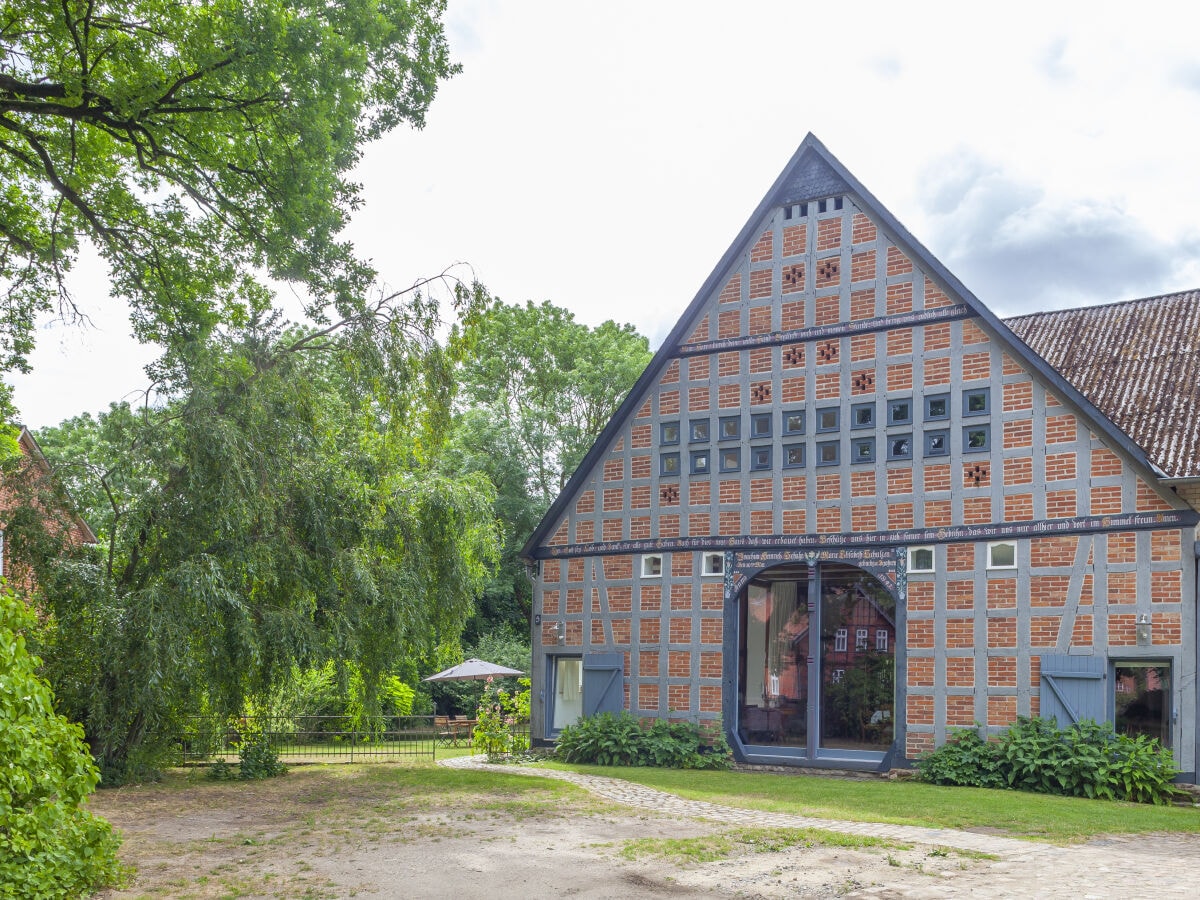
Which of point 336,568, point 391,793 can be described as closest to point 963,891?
point 391,793

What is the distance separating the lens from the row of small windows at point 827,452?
1683 centimetres

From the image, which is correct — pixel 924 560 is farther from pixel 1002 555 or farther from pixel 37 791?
pixel 37 791

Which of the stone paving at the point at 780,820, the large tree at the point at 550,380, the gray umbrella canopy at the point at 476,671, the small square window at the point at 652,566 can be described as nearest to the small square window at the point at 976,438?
the small square window at the point at 652,566

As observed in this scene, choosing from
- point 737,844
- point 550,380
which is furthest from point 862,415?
point 550,380

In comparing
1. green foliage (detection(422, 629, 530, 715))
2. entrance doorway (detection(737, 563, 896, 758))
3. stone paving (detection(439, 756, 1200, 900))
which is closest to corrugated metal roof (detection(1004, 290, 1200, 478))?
entrance doorway (detection(737, 563, 896, 758))

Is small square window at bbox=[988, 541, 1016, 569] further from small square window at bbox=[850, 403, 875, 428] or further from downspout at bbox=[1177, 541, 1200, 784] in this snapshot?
small square window at bbox=[850, 403, 875, 428]

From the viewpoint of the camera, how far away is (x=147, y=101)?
10562 mm

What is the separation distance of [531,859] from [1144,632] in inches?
384

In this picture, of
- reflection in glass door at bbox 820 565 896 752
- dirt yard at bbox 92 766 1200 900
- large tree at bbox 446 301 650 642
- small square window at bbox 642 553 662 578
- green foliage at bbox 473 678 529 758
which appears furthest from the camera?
large tree at bbox 446 301 650 642

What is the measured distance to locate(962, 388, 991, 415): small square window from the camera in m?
16.7

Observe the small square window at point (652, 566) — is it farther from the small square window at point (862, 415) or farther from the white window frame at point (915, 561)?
the white window frame at point (915, 561)

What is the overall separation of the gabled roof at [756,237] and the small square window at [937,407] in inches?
47.2

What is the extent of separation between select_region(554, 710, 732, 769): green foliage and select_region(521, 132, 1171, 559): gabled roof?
11.2 ft

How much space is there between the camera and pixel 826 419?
59.4 feet
